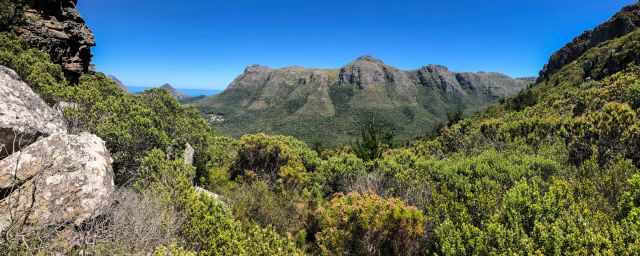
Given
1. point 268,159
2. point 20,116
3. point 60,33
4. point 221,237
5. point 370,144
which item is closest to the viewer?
point 221,237

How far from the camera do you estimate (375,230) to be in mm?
10242

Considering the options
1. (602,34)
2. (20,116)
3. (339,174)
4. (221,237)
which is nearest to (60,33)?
(20,116)

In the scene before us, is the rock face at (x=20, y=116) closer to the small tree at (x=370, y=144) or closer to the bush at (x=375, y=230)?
the bush at (x=375, y=230)

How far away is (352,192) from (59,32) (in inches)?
1030

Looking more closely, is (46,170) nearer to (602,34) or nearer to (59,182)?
(59,182)

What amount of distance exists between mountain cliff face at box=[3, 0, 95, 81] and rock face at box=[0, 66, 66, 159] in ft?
45.7

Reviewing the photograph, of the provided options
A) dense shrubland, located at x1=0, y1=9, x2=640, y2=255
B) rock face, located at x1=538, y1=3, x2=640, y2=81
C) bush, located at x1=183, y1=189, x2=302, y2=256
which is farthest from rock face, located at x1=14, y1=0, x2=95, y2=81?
rock face, located at x1=538, y1=3, x2=640, y2=81

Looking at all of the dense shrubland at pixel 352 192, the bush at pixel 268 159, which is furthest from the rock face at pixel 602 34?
the bush at pixel 268 159

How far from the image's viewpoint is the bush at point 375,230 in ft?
33.4

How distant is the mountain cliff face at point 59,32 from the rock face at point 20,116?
1393 centimetres

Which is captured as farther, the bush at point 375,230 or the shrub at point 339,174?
Result: the shrub at point 339,174

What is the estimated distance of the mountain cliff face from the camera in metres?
22.7

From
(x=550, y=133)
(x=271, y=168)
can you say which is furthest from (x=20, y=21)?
(x=550, y=133)

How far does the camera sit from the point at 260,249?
794 centimetres
